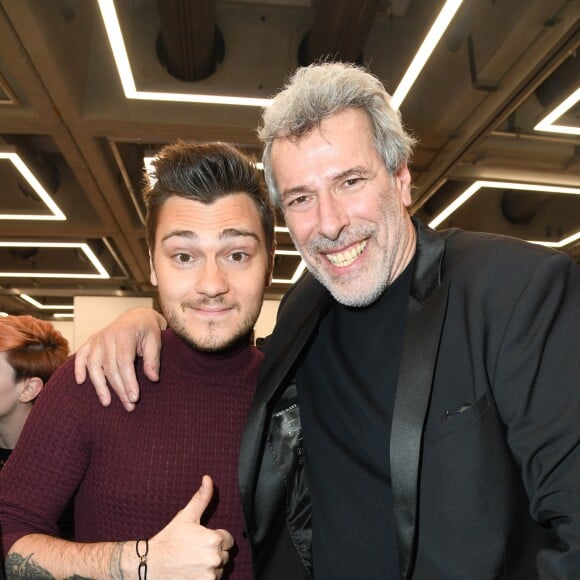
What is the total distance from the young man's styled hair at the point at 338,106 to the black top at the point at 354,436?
33 cm

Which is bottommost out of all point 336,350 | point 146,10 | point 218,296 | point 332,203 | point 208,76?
point 336,350

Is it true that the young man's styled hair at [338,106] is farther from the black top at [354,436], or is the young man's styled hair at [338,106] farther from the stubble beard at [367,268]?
the black top at [354,436]

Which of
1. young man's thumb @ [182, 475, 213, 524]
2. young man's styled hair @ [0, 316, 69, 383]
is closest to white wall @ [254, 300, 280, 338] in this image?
young man's styled hair @ [0, 316, 69, 383]

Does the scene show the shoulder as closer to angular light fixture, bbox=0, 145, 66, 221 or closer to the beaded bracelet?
the beaded bracelet

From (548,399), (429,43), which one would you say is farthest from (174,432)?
(429,43)

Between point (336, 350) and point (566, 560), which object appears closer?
point (566, 560)

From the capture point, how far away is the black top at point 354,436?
1.31m

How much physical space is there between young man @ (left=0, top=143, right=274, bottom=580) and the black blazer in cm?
48

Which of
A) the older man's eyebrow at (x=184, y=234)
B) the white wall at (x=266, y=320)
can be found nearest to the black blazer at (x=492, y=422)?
the older man's eyebrow at (x=184, y=234)

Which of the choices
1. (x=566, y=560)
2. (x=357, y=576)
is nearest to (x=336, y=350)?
(x=357, y=576)

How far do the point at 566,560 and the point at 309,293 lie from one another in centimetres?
98

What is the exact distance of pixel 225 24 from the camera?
3832 mm

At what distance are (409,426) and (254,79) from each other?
3135 millimetres

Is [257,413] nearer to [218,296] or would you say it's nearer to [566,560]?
[218,296]
